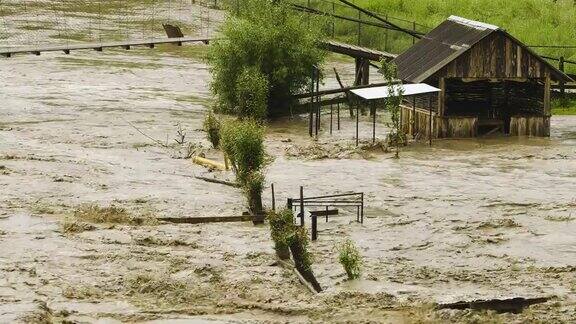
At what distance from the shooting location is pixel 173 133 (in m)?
43.1

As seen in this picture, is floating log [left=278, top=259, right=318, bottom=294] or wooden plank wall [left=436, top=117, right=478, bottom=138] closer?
floating log [left=278, top=259, right=318, bottom=294]

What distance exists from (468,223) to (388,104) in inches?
453

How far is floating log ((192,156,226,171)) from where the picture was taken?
36.0m

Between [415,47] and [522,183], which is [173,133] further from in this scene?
[522,183]

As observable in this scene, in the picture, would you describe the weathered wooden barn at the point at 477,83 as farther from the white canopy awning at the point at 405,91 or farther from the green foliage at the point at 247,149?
the green foliage at the point at 247,149

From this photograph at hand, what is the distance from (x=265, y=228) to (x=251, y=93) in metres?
16.7

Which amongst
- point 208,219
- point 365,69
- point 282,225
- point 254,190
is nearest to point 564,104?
point 365,69

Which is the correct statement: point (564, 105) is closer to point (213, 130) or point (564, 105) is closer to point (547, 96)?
point (547, 96)

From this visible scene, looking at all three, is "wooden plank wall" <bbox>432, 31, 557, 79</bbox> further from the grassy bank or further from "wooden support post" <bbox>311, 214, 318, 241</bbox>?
"wooden support post" <bbox>311, 214, 318, 241</bbox>

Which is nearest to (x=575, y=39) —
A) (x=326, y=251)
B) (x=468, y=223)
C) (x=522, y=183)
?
(x=522, y=183)

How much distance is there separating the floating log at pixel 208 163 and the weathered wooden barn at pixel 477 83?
9.06 meters

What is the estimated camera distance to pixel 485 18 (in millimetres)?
60312

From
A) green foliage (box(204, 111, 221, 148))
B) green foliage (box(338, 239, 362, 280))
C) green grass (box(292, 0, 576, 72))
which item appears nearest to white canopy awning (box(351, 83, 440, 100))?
green foliage (box(204, 111, 221, 148))

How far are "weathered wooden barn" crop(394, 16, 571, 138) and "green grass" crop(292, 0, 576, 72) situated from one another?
34.2 ft
